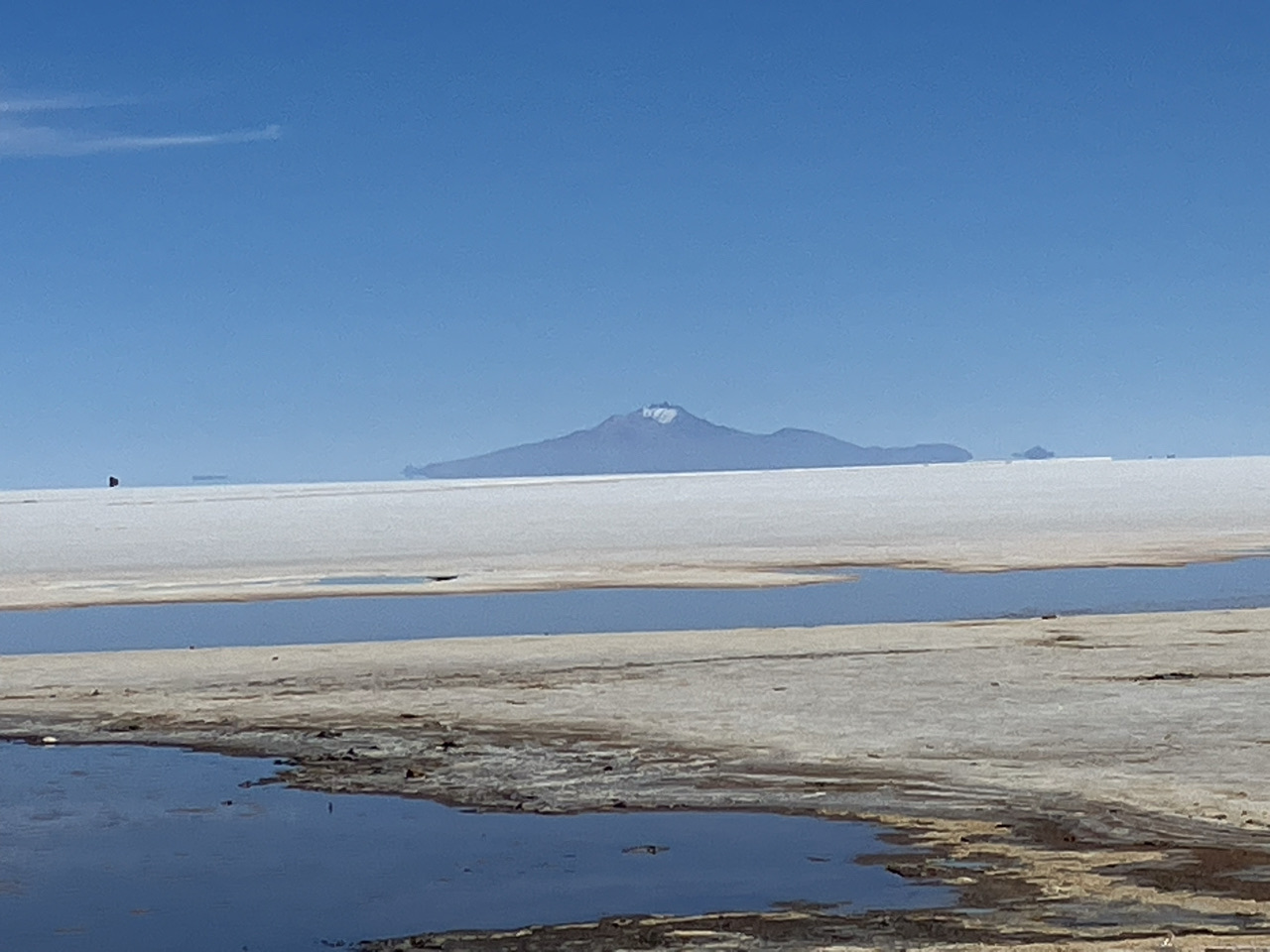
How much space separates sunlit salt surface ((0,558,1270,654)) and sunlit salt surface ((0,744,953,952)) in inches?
528

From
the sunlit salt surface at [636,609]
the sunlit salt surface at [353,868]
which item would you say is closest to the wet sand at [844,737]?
the sunlit salt surface at [353,868]

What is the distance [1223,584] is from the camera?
32938mm

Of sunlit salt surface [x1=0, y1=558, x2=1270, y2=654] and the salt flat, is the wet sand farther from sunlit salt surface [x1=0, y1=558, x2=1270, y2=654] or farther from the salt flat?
Result: the salt flat

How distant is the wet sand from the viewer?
980cm

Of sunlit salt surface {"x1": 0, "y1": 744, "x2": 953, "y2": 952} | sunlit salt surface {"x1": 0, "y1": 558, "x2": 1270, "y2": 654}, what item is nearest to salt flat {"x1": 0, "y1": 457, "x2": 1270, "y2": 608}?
sunlit salt surface {"x1": 0, "y1": 558, "x2": 1270, "y2": 654}

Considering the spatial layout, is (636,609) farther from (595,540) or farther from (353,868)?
(595,540)

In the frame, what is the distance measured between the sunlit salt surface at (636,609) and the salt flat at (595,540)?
2263mm

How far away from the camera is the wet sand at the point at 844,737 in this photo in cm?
980

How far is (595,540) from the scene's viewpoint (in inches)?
2040

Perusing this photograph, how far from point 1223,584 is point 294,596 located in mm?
17886

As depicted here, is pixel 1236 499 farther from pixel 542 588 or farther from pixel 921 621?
pixel 921 621

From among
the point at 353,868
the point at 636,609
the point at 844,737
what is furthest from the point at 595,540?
the point at 353,868

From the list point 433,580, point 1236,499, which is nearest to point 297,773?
point 433,580

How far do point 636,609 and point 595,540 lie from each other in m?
20.7
